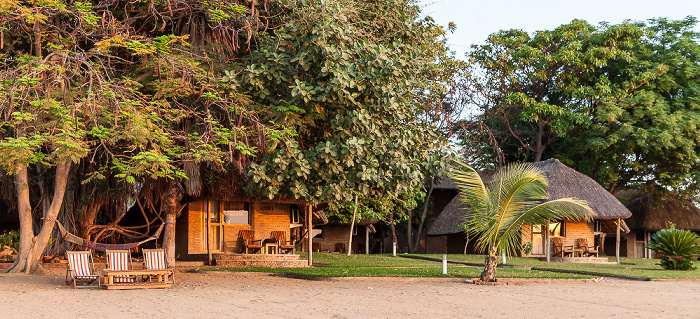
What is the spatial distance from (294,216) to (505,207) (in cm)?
1140

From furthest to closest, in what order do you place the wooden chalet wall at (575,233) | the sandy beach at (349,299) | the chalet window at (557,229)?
the chalet window at (557,229) < the wooden chalet wall at (575,233) < the sandy beach at (349,299)

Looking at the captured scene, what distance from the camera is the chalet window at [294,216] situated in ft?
74.7

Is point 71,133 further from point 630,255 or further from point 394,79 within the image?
point 630,255

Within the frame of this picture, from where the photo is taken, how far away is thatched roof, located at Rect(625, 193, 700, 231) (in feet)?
109

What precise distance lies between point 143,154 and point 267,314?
417cm

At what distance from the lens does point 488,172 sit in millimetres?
33250

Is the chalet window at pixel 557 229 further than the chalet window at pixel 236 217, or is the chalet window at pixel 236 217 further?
the chalet window at pixel 557 229

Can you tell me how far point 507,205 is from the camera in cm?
1359

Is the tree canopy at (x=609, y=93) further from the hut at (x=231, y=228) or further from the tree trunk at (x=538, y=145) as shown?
the hut at (x=231, y=228)

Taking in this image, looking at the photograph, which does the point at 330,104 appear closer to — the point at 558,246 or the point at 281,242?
the point at 281,242

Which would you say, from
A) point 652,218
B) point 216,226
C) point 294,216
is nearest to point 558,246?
point 652,218

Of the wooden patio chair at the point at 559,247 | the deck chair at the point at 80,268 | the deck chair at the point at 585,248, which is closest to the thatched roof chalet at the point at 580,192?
the deck chair at the point at 585,248

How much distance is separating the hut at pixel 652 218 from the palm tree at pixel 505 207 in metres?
21.2

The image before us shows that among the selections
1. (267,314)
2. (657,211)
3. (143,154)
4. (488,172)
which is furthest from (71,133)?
(657,211)
